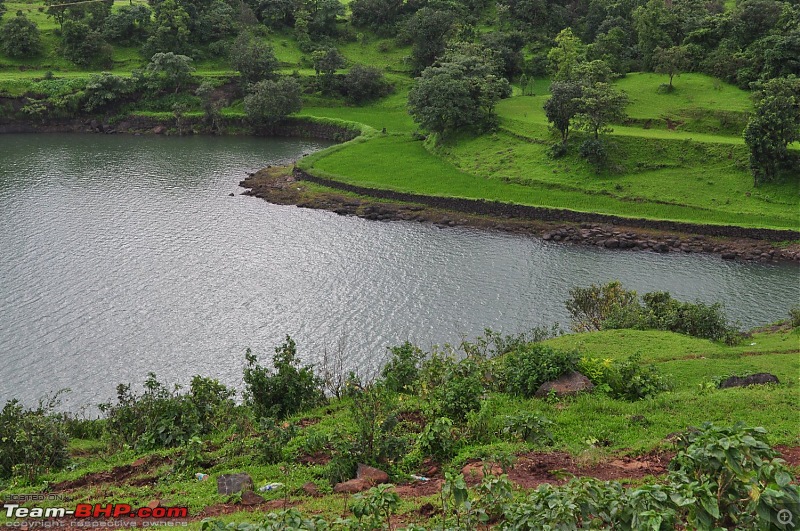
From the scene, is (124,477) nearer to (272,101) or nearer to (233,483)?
(233,483)

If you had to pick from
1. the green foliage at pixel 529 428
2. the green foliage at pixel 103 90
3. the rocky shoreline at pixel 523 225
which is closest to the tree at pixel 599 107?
the rocky shoreline at pixel 523 225

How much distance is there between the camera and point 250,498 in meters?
12.6

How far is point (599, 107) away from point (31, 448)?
5005 centimetres

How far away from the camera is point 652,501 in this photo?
25.5 ft

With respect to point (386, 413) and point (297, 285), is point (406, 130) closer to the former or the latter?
point (297, 285)

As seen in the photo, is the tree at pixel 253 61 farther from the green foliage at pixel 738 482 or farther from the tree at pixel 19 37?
the green foliage at pixel 738 482

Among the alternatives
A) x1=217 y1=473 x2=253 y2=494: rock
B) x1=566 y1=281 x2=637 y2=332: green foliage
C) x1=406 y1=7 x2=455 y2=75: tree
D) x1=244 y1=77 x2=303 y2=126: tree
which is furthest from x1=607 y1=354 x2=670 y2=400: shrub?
x1=406 y1=7 x2=455 y2=75: tree

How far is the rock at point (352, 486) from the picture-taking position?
1264cm

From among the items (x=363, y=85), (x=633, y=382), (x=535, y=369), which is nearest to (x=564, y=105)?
(x=363, y=85)

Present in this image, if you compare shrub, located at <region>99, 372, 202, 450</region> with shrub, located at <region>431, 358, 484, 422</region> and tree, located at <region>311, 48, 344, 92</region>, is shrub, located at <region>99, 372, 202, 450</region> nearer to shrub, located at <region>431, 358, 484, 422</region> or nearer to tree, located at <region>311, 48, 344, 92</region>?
shrub, located at <region>431, 358, 484, 422</region>

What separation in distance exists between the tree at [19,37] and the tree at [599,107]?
75.9 meters

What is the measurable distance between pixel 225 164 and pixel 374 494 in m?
65.2

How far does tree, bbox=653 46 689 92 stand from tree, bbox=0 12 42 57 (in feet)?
262

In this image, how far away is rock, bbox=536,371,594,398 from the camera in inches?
687
